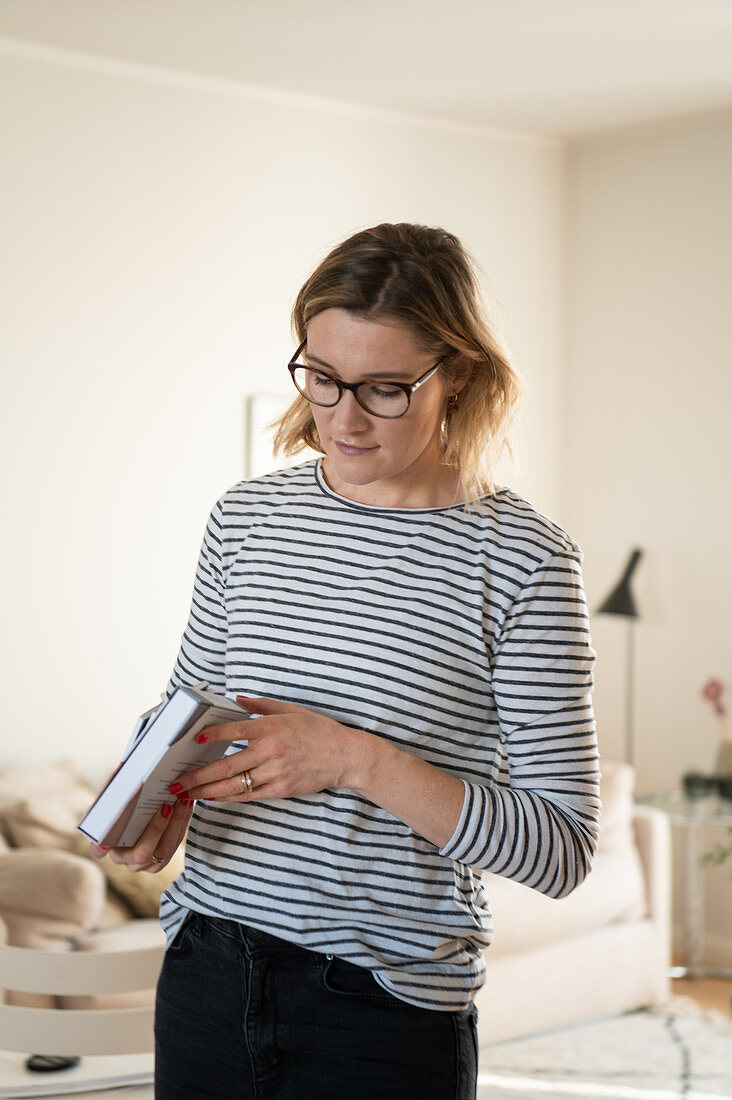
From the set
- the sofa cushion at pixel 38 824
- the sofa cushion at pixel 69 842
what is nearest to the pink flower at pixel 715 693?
the sofa cushion at pixel 69 842

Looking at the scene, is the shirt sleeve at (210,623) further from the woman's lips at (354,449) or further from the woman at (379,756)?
the woman's lips at (354,449)

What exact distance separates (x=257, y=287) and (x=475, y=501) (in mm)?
2950

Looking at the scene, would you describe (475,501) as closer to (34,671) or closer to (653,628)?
(34,671)

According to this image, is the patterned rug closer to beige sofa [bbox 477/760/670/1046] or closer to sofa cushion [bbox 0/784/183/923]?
beige sofa [bbox 477/760/670/1046]

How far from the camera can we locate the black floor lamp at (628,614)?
13.7 feet

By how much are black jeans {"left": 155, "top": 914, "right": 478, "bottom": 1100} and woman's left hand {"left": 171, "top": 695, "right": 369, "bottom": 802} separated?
14 centimetres

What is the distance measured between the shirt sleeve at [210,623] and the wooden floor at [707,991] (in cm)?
292

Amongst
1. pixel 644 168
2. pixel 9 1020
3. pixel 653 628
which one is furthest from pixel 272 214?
pixel 9 1020

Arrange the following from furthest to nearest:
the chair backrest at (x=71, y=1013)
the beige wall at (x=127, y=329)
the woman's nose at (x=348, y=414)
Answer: the beige wall at (x=127, y=329)
the chair backrest at (x=71, y=1013)
the woman's nose at (x=348, y=414)

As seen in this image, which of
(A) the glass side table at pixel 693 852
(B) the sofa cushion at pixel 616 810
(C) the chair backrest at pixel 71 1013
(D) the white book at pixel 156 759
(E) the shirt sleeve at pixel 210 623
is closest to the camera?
(D) the white book at pixel 156 759

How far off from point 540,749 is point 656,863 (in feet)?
9.26

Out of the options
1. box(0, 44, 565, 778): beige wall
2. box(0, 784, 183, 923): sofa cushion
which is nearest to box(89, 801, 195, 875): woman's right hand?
box(0, 784, 183, 923): sofa cushion

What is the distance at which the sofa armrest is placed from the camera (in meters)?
3.75

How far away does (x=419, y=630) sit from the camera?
3.80 ft
